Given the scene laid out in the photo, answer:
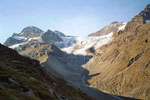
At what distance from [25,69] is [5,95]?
39638 mm

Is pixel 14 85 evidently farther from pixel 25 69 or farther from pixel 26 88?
pixel 25 69

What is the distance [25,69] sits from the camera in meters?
64.2

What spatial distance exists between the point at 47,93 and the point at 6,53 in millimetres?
49329

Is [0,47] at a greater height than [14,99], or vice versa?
[0,47]

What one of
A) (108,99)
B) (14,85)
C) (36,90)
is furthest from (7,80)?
(108,99)

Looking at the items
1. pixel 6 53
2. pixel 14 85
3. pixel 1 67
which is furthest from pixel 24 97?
pixel 6 53

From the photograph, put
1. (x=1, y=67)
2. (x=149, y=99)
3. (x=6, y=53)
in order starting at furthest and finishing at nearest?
(x=149, y=99), (x=6, y=53), (x=1, y=67)

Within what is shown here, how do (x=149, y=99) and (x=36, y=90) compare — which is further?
(x=149, y=99)

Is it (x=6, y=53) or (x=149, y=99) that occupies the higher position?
(x=6, y=53)

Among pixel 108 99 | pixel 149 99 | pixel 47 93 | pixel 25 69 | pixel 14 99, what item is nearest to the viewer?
pixel 14 99

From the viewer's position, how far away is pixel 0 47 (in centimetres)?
8681

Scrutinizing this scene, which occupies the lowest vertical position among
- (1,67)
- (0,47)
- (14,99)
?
(14,99)

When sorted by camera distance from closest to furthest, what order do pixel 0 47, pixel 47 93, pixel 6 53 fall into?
1. pixel 47 93
2. pixel 6 53
3. pixel 0 47

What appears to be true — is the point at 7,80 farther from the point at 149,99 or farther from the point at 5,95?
the point at 149,99
